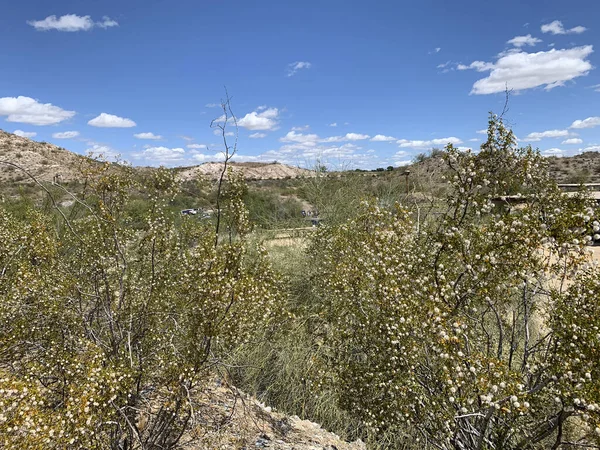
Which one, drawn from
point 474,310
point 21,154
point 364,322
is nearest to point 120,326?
point 364,322

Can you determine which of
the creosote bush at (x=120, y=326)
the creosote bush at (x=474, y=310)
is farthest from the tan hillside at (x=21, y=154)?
the creosote bush at (x=474, y=310)

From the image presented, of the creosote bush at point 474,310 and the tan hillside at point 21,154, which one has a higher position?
the tan hillside at point 21,154

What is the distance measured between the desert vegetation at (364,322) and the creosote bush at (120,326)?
21mm

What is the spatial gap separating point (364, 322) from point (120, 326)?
2401 millimetres

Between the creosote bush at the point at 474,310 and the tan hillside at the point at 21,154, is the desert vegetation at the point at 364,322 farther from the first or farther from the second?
the tan hillside at the point at 21,154

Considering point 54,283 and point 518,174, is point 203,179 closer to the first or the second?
point 54,283

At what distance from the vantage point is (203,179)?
496 cm

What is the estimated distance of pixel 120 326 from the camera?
153 inches

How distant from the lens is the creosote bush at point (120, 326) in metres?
2.50

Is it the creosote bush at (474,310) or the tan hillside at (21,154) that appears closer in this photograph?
the creosote bush at (474,310)

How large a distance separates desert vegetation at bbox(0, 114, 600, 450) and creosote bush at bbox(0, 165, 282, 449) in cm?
2

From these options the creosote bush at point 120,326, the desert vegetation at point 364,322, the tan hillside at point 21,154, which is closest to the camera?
the creosote bush at point 120,326

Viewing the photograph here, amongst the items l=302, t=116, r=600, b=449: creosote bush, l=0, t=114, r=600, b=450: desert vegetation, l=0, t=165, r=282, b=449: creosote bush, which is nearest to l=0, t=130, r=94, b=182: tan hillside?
l=0, t=165, r=282, b=449: creosote bush

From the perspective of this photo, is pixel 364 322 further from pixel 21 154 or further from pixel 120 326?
pixel 21 154
